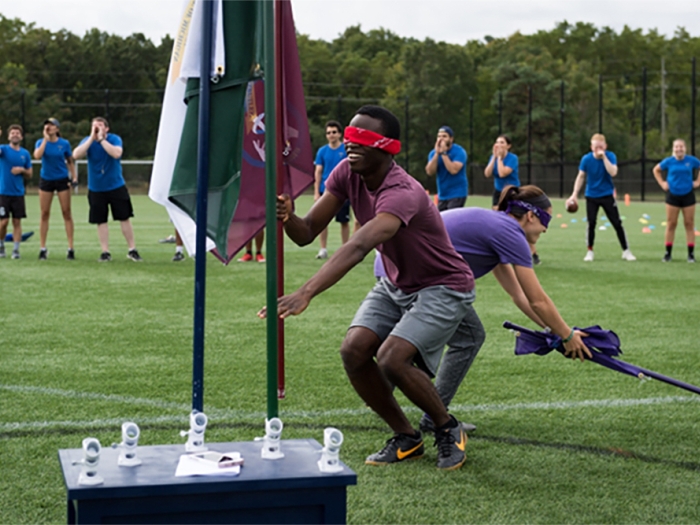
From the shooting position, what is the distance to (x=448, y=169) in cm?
1422

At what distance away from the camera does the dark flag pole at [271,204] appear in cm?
348

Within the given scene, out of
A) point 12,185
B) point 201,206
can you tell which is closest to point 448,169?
point 12,185

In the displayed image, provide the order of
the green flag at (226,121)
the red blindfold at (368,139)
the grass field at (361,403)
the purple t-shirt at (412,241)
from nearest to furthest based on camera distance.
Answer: the green flag at (226,121), the grass field at (361,403), the red blindfold at (368,139), the purple t-shirt at (412,241)

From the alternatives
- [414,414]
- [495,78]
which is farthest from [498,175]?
[495,78]

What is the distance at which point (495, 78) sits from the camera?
242ft

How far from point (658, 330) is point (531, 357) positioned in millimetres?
1757

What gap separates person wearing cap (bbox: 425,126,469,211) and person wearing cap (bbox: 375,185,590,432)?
8734 millimetres

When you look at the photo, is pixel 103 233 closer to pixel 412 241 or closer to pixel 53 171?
pixel 53 171

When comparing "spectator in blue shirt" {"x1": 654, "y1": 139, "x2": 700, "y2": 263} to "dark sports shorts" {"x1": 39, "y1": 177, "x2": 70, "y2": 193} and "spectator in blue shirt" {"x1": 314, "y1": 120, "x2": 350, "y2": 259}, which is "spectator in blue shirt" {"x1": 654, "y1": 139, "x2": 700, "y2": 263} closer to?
"spectator in blue shirt" {"x1": 314, "y1": 120, "x2": 350, "y2": 259}

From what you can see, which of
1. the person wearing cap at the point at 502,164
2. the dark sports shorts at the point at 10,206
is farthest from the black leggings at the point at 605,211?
the dark sports shorts at the point at 10,206

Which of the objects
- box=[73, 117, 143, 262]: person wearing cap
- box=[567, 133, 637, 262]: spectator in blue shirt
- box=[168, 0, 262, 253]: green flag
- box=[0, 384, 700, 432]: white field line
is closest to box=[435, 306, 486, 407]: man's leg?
box=[0, 384, 700, 432]: white field line

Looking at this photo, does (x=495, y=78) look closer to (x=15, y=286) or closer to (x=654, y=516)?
(x=15, y=286)

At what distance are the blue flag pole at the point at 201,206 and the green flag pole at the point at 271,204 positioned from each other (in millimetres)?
291

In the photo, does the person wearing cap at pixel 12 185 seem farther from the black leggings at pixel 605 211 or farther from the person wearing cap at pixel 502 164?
the black leggings at pixel 605 211
